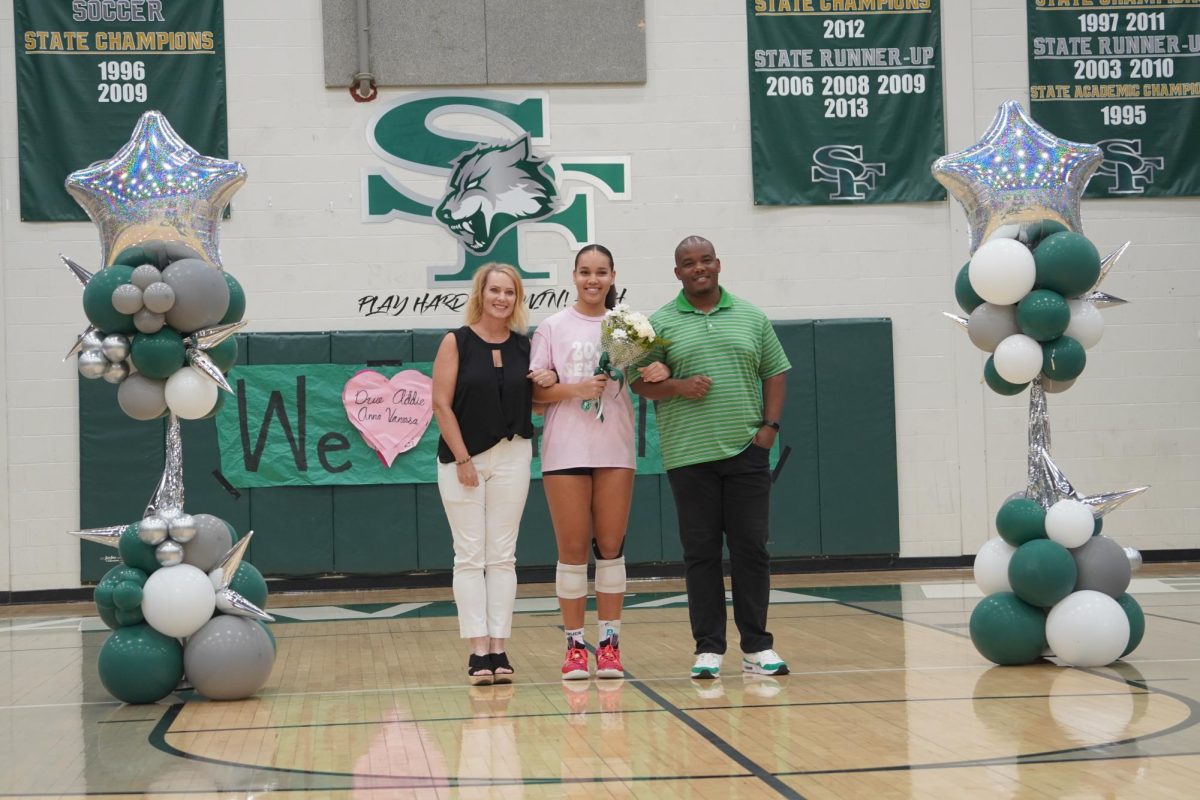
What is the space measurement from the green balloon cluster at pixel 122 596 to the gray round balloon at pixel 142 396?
1.90ft

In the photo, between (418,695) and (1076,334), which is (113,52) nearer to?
(418,695)

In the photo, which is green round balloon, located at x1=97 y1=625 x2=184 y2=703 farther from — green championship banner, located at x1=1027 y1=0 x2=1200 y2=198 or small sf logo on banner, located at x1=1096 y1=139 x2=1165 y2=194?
small sf logo on banner, located at x1=1096 y1=139 x2=1165 y2=194

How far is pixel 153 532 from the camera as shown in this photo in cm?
487

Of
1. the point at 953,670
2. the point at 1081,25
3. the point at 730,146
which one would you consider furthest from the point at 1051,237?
the point at 1081,25

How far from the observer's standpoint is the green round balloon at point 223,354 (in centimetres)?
514

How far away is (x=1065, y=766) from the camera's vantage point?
11.1 ft

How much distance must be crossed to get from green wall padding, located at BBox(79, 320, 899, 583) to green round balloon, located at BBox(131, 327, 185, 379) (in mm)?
4731

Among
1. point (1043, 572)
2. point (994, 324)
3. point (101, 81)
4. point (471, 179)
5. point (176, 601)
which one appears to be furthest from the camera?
point (471, 179)

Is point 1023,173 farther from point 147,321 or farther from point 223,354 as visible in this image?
point 147,321

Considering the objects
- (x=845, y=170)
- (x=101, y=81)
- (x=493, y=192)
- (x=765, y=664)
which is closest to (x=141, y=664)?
(x=765, y=664)

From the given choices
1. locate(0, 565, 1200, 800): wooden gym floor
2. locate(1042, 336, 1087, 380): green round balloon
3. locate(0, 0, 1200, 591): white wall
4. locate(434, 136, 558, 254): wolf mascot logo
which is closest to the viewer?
locate(0, 565, 1200, 800): wooden gym floor

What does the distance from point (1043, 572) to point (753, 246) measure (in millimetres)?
5526

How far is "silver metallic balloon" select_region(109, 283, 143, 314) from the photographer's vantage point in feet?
15.9

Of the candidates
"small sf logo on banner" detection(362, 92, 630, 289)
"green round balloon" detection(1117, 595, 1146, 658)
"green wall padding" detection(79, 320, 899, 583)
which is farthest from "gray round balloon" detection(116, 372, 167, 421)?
"small sf logo on banner" detection(362, 92, 630, 289)
